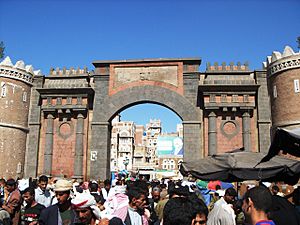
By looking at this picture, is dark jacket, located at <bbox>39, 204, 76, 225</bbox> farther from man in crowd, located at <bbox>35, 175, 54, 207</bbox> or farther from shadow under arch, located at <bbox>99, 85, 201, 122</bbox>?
shadow under arch, located at <bbox>99, 85, 201, 122</bbox>

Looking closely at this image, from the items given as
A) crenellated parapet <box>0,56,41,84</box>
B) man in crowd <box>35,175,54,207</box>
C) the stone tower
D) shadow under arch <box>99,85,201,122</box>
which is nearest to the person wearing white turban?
man in crowd <box>35,175,54,207</box>

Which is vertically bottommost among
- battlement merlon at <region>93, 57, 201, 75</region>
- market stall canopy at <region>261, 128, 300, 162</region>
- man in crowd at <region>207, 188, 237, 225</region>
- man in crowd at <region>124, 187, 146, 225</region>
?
man in crowd at <region>207, 188, 237, 225</region>

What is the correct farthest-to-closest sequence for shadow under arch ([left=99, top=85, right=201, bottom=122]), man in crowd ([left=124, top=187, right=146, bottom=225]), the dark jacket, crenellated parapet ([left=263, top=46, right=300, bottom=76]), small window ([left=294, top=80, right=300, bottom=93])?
shadow under arch ([left=99, top=85, right=201, bottom=122]), crenellated parapet ([left=263, top=46, right=300, bottom=76]), small window ([left=294, top=80, right=300, bottom=93]), man in crowd ([left=124, top=187, right=146, bottom=225]), the dark jacket

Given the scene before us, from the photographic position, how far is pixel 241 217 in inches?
269

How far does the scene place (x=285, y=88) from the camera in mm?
19906

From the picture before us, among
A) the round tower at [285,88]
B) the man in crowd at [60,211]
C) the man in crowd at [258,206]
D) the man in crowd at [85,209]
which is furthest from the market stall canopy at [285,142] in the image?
the round tower at [285,88]

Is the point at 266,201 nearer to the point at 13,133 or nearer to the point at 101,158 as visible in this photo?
the point at 101,158

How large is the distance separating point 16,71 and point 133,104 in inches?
315

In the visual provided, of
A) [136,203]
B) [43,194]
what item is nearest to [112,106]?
[43,194]

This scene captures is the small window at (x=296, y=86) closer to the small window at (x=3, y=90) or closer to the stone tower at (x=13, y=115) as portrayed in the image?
the stone tower at (x=13, y=115)

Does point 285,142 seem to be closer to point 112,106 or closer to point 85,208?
point 85,208

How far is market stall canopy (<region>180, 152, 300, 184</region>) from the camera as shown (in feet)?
25.6

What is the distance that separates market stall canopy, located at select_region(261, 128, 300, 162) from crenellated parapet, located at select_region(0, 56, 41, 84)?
1970 centimetres

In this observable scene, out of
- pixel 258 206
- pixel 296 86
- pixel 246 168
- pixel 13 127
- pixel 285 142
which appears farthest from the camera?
pixel 13 127
